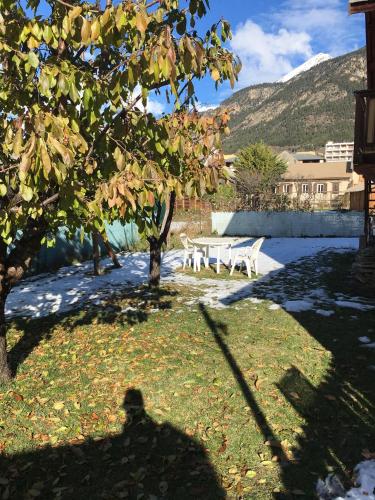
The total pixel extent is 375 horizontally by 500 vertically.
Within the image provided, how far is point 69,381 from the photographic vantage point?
4.98 metres

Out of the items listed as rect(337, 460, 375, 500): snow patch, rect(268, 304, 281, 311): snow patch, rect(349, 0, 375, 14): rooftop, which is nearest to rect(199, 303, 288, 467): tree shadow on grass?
rect(337, 460, 375, 500): snow patch

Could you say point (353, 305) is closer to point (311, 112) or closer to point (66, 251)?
point (66, 251)

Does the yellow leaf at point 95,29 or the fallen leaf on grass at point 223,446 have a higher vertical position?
the yellow leaf at point 95,29

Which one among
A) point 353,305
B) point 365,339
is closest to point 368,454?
point 365,339

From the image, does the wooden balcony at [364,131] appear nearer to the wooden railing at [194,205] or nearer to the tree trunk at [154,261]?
the tree trunk at [154,261]

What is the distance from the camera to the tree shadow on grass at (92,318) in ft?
20.5

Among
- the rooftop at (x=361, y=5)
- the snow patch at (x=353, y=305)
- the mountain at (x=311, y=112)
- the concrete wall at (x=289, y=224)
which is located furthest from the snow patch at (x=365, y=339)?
the mountain at (x=311, y=112)

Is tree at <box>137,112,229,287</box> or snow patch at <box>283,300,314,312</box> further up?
tree at <box>137,112,229,287</box>

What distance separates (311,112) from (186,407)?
17567 cm

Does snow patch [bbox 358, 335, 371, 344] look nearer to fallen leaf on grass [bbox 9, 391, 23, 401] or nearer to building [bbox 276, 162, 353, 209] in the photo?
fallen leaf on grass [bbox 9, 391, 23, 401]

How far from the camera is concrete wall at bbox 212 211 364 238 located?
811 inches

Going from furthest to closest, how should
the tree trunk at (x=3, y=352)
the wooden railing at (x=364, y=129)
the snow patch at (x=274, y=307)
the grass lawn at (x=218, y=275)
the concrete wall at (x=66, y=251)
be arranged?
1. the concrete wall at (x=66, y=251)
2. the grass lawn at (x=218, y=275)
3. the snow patch at (x=274, y=307)
4. the wooden railing at (x=364, y=129)
5. the tree trunk at (x=3, y=352)

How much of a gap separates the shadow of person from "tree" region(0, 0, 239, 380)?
1.89 metres

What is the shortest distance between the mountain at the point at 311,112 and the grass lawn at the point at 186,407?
130218 millimetres
